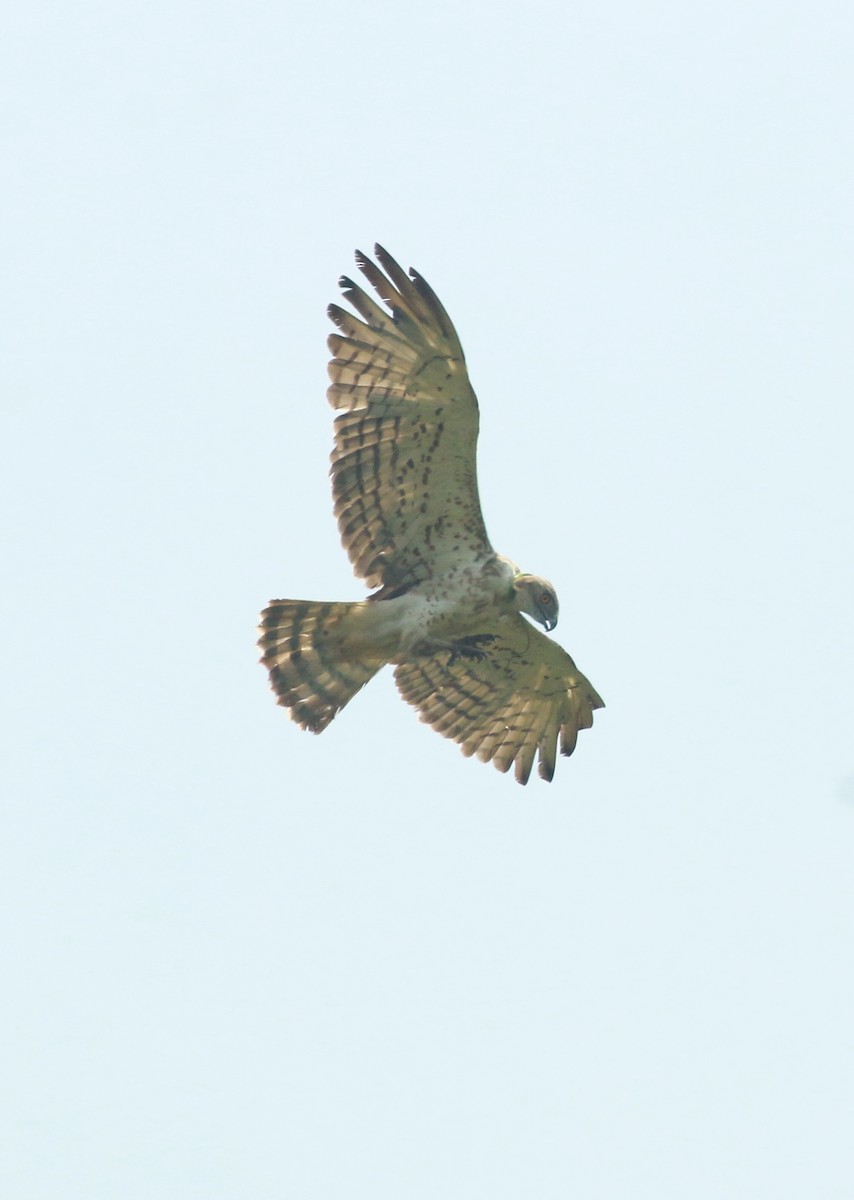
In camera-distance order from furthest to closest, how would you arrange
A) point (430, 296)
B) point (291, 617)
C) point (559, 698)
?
point (559, 698) < point (291, 617) < point (430, 296)

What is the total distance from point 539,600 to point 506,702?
1.45 meters

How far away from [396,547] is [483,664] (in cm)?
121

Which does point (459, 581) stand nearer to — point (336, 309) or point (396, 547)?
point (396, 547)

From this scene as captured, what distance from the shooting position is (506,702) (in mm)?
14648

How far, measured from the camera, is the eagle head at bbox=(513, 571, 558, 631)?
1335 centimetres

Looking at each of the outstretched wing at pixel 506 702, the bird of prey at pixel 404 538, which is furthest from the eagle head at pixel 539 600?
the outstretched wing at pixel 506 702

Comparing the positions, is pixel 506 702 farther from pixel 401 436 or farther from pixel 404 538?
pixel 401 436

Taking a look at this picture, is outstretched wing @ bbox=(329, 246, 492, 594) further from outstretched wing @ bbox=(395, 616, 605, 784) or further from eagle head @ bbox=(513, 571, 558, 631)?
outstretched wing @ bbox=(395, 616, 605, 784)

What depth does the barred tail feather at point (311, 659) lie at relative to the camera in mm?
13570

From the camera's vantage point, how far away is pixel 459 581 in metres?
13.5

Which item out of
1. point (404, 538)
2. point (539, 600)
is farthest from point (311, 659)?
point (539, 600)

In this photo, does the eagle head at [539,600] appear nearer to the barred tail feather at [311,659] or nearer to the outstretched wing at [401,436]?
the outstretched wing at [401,436]

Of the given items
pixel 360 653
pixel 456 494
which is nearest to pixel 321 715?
pixel 360 653

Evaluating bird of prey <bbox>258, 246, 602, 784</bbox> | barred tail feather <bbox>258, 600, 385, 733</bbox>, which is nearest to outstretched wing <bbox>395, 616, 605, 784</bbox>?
bird of prey <bbox>258, 246, 602, 784</bbox>
